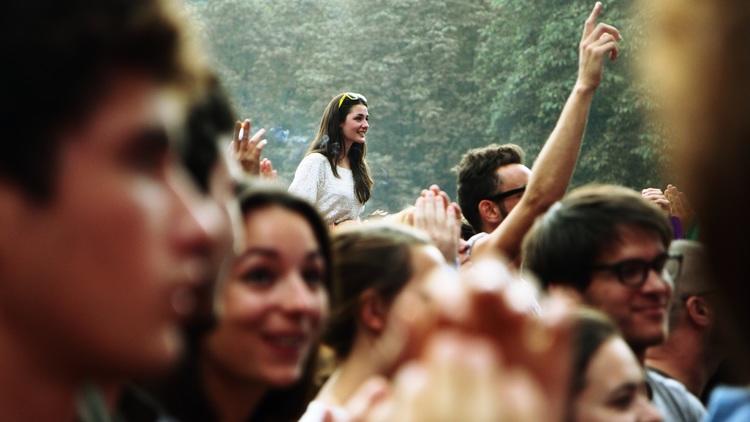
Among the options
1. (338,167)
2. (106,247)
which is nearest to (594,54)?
(106,247)

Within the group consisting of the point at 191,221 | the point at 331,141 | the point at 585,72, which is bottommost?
the point at 191,221

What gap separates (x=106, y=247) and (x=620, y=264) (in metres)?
2.74

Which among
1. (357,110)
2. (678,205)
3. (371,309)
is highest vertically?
(357,110)

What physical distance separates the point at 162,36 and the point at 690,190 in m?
0.60

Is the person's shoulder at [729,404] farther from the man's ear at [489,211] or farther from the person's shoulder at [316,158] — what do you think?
the person's shoulder at [316,158]

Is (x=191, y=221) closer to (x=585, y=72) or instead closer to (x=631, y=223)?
(x=631, y=223)

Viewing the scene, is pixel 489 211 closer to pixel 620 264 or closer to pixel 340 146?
pixel 620 264

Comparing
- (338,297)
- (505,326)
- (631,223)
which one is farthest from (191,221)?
(631,223)

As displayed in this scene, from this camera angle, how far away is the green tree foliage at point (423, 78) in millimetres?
38188

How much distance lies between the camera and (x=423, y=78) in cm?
4475

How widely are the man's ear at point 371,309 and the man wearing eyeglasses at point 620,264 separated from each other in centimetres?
72

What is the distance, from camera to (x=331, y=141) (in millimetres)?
8984

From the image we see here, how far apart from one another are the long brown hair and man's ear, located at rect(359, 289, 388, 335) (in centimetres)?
521

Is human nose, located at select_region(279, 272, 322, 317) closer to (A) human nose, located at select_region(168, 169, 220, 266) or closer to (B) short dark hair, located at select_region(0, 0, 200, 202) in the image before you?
(A) human nose, located at select_region(168, 169, 220, 266)
